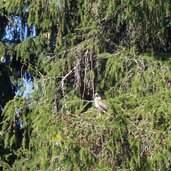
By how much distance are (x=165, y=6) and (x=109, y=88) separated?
4.07 feet

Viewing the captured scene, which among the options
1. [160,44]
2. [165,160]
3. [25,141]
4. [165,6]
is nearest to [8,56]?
[25,141]

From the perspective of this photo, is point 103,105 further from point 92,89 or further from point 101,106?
point 92,89

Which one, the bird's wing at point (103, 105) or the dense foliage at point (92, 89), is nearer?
the dense foliage at point (92, 89)

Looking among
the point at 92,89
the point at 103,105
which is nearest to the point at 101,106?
the point at 103,105

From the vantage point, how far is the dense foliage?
5.17m

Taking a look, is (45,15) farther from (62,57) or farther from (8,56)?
(8,56)

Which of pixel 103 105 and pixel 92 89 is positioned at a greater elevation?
pixel 92 89

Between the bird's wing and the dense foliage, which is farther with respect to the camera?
the bird's wing

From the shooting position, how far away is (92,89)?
6660 mm

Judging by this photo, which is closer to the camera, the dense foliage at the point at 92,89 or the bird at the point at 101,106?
the dense foliage at the point at 92,89

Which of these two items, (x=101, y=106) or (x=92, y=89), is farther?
(x=92, y=89)

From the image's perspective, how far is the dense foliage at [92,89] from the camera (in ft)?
17.0

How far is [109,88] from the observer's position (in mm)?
6547

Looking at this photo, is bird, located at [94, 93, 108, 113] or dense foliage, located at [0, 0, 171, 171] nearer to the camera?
dense foliage, located at [0, 0, 171, 171]
